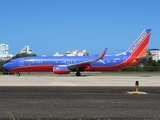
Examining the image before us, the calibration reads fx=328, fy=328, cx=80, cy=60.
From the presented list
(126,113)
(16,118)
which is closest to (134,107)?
(126,113)

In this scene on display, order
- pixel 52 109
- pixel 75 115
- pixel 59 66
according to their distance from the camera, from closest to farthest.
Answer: pixel 75 115 < pixel 52 109 < pixel 59 66

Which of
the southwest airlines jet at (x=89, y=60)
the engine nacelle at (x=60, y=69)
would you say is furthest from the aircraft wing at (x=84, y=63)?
the engine nacelle at (x=60, y=69)

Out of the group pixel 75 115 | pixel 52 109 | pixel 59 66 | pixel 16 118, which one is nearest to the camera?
pixel 16 118

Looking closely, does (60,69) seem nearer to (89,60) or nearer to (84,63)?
(84,63)

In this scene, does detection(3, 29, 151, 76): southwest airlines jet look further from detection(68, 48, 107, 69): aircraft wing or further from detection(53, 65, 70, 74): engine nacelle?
detection(53, 65, 70, 74): engine nacelle

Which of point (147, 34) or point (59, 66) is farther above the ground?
point (147, 34)

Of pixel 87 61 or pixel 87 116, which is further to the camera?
pixel 87 61

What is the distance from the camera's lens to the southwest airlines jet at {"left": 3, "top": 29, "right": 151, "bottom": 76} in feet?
169

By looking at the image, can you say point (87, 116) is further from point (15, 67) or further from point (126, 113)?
point (15, 67)

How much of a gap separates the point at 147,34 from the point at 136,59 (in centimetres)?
438

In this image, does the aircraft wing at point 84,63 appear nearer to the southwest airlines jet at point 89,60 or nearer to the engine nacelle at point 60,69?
the southwest airlines jet at point 89,60

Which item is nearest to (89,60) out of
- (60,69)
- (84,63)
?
(84,63)

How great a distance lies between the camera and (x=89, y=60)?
170ft

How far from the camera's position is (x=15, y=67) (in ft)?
171
